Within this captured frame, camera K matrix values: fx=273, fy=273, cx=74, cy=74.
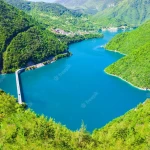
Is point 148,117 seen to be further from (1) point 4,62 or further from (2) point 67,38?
(2) point 67,38

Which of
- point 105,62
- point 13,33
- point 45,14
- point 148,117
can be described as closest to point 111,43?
point 105,62

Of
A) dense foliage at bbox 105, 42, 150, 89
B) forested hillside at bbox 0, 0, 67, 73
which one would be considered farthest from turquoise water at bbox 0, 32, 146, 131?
forested hillside at bbox 0, 0, 67, 73

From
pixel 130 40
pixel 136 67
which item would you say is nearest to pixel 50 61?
pixel 136 67

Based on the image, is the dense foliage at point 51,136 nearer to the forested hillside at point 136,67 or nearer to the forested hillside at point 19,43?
the forested hillside at point 136,67

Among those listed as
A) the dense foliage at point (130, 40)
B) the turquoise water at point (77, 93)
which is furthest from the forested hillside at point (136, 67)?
the dense foliage at point (130, 40)

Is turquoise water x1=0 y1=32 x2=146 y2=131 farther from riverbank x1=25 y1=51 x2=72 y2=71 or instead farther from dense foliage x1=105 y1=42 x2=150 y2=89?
dense foliage x1=105 y1=42 x2=150 y2=89

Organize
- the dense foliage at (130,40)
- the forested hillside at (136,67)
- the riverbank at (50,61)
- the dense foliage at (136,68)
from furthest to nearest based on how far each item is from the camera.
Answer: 1. the dense foliage at (130,40)
2. the riverbank at (50,61)
3. the forested hillside at (136,67)
4. the dense foliage at (136,68)
